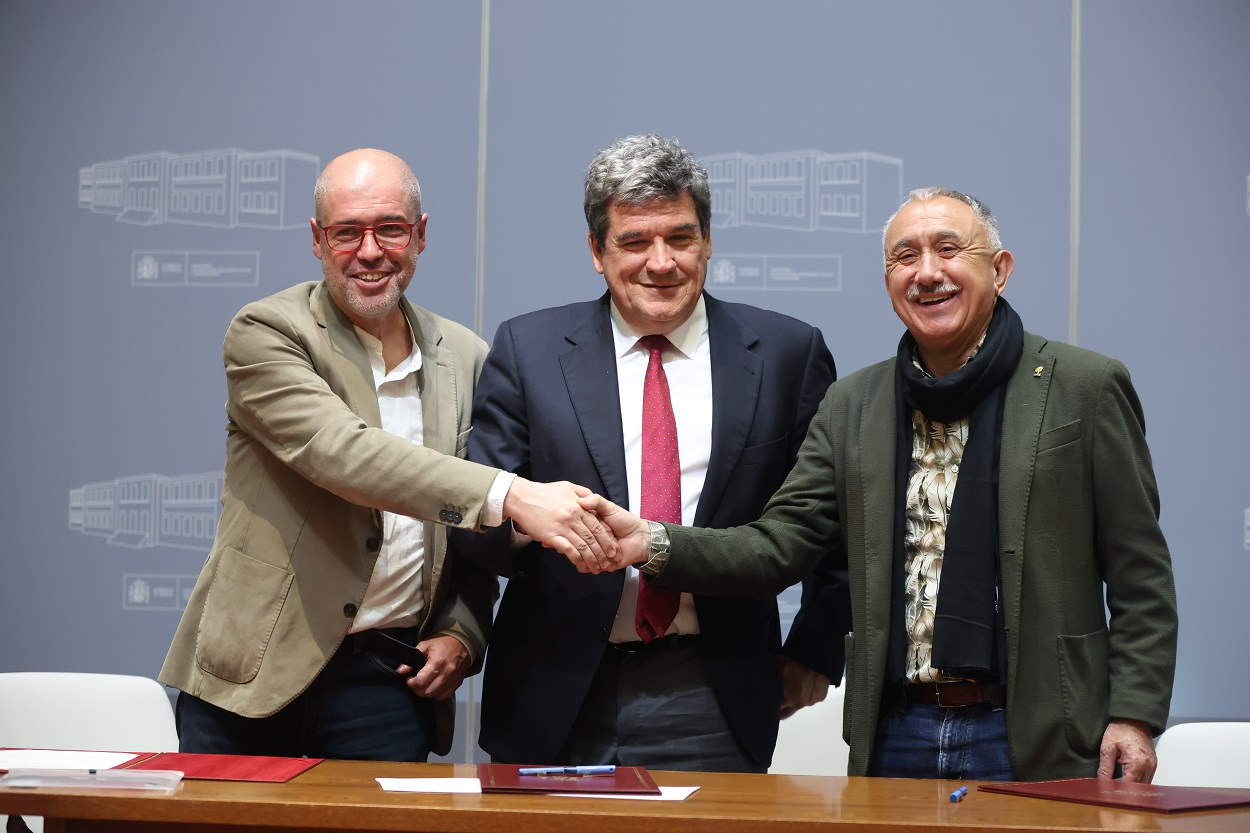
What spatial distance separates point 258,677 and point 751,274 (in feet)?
6.56

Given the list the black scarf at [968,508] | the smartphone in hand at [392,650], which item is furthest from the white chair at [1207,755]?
the smartphone in hand at [392,650]

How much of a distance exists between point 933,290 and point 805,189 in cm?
158

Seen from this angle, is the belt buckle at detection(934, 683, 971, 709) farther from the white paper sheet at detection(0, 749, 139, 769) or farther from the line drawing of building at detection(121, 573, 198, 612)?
the line drawing of building at detection(121, 573, 198, 612)

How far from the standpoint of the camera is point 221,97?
13.1 feet

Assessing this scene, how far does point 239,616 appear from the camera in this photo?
2.47m

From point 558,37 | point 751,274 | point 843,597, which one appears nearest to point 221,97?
point 558,37

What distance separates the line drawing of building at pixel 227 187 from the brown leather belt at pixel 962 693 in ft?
8.43

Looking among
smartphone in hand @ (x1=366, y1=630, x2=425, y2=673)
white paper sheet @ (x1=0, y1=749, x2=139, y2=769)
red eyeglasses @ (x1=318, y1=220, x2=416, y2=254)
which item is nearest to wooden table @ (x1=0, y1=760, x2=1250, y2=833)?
white paper sheet @ (x1=0, y1=749, x2=139, y2=769)

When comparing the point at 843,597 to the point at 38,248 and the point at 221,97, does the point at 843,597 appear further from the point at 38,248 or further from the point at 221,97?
the point at 38,248

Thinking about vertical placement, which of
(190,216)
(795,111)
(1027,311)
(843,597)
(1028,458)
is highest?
(795,111)

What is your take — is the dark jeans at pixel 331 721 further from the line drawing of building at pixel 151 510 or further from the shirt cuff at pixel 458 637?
the line drawing of building at pixel 151 510

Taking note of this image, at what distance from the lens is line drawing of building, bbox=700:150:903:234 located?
3.84 m

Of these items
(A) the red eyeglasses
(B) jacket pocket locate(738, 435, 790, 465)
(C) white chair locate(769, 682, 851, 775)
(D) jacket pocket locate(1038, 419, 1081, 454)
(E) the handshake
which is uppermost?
(A) the red eyeglasses

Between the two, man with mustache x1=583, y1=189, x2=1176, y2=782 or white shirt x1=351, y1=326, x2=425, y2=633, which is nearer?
man with mustache x1=583, y1=189, x2=1176, y2=782
